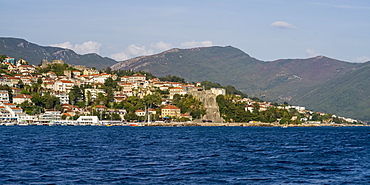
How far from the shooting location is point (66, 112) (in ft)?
437

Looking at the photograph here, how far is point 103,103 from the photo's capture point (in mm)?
141875

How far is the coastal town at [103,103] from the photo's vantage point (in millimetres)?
128500

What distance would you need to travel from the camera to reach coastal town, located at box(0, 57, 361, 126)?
5059 inches

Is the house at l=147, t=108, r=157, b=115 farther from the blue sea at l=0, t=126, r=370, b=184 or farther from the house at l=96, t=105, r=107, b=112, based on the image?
the blue sea at l=0, t=126, r=370, b=184

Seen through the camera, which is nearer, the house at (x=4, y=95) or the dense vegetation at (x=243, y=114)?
the house at (x=4, y=95)

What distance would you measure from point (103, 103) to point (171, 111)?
18.0m

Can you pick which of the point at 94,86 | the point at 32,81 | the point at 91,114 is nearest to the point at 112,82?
the point at 94,86

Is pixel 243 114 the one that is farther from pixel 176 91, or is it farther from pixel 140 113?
pixel 140 113

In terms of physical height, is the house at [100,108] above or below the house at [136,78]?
below

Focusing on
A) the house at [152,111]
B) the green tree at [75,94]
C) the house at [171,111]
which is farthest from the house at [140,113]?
the green tree at [75,94]

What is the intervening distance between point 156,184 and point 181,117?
372 feet

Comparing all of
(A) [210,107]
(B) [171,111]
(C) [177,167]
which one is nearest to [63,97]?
(B) [171,111]

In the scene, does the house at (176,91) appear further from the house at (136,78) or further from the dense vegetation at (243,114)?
the house at (136,78)

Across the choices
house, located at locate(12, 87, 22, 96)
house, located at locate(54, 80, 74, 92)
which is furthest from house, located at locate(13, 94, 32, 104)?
house, located at locate(54, 80, 74, 92)
